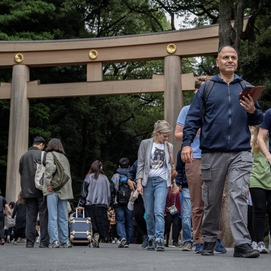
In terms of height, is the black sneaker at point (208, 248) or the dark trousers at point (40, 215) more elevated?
the dark trousers at point (40, 215)

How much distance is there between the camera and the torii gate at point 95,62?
17.8 metres

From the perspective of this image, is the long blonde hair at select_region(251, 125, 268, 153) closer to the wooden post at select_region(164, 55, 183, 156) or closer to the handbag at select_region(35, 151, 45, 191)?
the handbag at select_region(35, 151, 45, 191)

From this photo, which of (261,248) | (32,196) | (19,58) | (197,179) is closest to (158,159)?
(197,179)

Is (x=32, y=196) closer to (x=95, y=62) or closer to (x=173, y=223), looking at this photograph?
(x=173, y=223)

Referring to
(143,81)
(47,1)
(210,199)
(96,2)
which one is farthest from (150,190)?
(96,2)

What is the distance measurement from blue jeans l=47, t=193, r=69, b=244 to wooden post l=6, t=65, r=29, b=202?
27.8 feet

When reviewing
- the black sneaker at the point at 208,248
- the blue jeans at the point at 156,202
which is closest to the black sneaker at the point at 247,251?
the black sneaker at the point at 208,248

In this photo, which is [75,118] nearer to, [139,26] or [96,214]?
[139,26]

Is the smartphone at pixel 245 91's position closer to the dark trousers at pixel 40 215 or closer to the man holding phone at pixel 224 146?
the man holding phone at pixel 224 146

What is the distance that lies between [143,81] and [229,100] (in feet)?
40.5

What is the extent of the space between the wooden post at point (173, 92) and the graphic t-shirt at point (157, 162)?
8954 millimetres

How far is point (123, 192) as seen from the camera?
11992 mm

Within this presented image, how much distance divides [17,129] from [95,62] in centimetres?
291

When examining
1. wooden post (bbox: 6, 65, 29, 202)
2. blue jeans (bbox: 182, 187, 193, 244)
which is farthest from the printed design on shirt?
wooden post (bbox: 6, 65, 29, 202)
